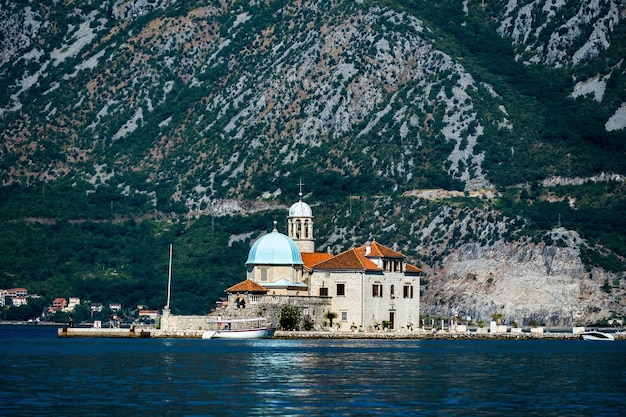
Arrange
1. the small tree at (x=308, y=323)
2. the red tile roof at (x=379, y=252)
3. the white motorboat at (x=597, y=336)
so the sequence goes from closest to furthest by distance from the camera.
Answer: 1. the small tree at (x=308, y=323)
2. the red tile roof at (x=379, y=252)
3. the white motorboat at (x=597, y=336)

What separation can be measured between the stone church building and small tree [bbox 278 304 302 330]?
605 mm

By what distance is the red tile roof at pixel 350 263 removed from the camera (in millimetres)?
154875

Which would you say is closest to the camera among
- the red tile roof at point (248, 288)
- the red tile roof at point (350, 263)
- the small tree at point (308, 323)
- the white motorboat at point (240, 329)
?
the white motorboat at point (240, 329)

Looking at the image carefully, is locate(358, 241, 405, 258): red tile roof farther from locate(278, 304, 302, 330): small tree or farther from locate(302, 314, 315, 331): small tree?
locate(278, 304, 302, 330): small tree

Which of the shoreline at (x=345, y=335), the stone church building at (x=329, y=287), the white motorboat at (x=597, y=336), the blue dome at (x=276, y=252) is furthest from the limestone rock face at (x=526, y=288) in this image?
the blue dome at (x=276, y=252)

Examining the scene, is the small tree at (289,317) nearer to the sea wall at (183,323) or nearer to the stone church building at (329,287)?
the stone church building at (329,287)

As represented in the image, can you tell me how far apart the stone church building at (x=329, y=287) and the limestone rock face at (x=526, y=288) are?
29.0 m

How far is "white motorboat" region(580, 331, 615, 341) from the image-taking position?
6412 inches

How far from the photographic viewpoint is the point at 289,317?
154 meters

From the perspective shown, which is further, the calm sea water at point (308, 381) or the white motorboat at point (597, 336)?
the white motorboat at point (597, 336)

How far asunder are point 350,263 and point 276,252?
7.87 meters

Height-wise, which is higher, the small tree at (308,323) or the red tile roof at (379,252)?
the red tile roof at (379,252)

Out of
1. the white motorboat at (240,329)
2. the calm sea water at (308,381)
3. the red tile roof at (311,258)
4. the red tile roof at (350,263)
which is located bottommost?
the calm sea water at (308,381)

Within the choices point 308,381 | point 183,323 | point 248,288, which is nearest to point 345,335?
point 248,288
